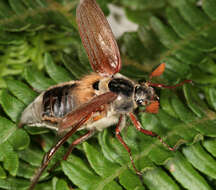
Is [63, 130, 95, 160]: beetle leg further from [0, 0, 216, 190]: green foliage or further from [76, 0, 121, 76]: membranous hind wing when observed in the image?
[76, 0, 121, 76]: membranous hind wing

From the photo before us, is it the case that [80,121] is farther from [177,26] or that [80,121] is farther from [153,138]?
[177,26]

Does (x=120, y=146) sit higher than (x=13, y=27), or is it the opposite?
(x=13, y=27)

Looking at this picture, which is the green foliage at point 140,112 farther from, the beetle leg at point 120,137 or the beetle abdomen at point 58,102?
the beetle abdomen at point 58,102

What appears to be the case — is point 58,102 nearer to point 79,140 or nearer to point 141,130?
point 79,140

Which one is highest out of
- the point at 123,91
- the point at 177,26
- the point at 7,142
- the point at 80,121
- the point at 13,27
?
the point at 177,26

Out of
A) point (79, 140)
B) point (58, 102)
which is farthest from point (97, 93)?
point (79, 140)

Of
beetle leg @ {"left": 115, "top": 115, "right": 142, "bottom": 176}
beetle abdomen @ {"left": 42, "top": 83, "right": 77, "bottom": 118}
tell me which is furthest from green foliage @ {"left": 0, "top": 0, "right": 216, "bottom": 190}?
beetle abdomen @ {"left": 42, "top": 83, "right": 77, "bottom": 118}

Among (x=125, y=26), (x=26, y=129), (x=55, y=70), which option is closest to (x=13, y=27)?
(x=55, y=70)
